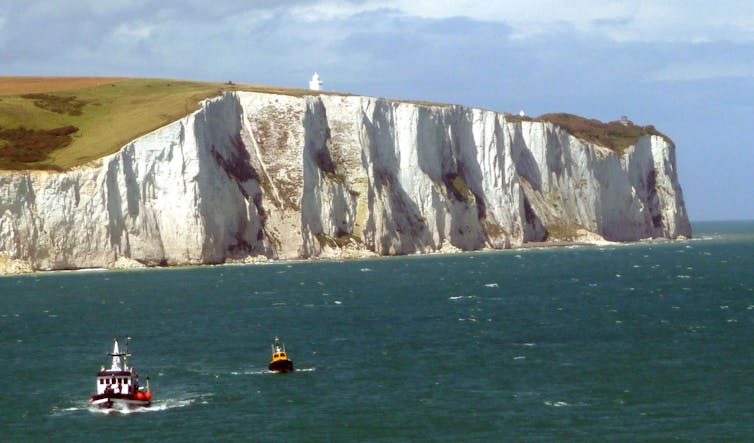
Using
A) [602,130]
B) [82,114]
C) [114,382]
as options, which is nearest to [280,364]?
[114,382]

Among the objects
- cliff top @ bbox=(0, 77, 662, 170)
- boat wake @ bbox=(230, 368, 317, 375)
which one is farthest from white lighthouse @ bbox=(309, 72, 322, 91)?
boat wake @ bbox=(230, 368, 317, 375)

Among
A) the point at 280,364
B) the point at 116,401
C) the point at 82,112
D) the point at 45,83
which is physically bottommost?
A: the point at 116,401

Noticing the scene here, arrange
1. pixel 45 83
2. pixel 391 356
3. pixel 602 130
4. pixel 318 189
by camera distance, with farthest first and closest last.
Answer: pixel 602 130, pixel 45 83, pixel 318 189, pixel 391 356

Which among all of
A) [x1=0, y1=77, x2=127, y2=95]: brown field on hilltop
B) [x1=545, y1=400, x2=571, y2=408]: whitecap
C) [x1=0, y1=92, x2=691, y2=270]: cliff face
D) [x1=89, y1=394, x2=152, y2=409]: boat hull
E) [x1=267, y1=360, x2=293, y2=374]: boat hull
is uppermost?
[x1=0, y1=77, x2=127, y2=95]: brown field on hilltop

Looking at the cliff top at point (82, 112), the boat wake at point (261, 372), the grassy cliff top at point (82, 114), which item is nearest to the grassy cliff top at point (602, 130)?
the cliff top at point (82, 112)

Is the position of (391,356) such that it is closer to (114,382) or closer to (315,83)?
(114,382)

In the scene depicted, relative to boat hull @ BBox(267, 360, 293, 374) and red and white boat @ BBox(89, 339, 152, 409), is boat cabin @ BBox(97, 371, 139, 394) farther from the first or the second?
boat hull @ BBox(267, 360, 293, 374)

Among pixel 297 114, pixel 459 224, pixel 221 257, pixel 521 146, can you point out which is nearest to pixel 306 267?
pixel 221 257
